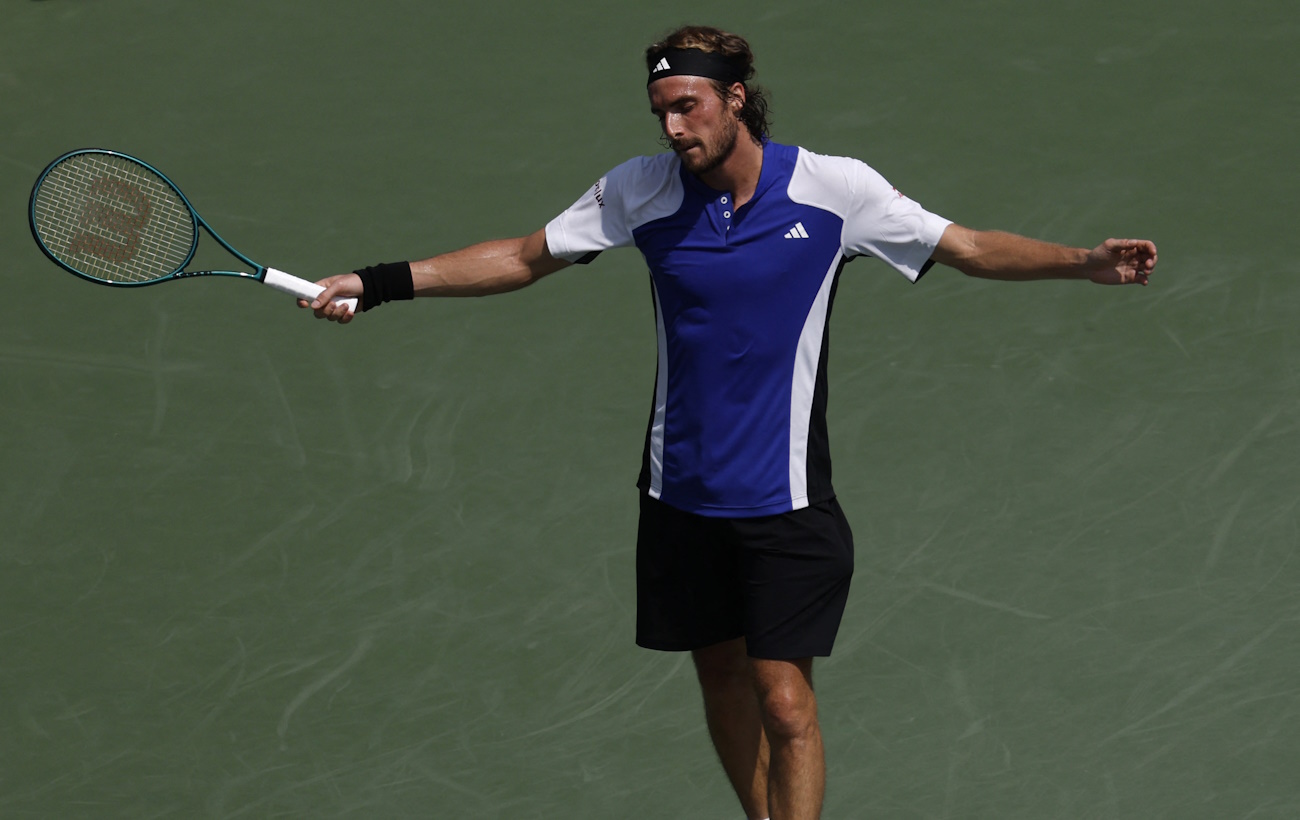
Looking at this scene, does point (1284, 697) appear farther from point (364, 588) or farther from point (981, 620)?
point (364, 588)

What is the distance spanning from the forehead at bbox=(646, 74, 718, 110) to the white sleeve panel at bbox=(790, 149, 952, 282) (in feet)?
1.11

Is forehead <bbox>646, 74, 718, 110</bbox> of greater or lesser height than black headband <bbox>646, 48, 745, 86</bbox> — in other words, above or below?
below

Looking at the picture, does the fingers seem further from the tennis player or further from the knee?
the knee

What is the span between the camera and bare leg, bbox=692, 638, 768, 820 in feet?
18.5

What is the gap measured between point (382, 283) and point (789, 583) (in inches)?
56.5

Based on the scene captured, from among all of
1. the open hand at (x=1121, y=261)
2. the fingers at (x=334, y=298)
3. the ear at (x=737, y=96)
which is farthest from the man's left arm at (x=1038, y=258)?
the fingers at (x=334, y=298)

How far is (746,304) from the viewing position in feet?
16.7

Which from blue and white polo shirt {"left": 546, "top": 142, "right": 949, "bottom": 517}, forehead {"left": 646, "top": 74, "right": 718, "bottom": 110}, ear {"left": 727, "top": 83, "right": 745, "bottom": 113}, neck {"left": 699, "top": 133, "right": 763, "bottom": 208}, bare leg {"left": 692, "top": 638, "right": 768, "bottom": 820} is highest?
forehead {"left": 646, "top": 74, "right": 718, "bottom": 110}

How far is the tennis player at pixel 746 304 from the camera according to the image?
509cm

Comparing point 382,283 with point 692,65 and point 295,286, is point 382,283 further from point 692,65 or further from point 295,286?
point 692,65

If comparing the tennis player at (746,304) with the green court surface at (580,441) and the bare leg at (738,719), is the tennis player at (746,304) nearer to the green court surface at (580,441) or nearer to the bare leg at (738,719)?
the bare leg at (738,719)

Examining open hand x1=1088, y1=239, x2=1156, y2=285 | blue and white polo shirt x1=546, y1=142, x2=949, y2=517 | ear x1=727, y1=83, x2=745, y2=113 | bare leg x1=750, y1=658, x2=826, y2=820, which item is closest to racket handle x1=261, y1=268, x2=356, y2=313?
blue and white polo shirt x1=546, y1=142, x2=949, y2=517

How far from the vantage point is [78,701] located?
21.2 ft

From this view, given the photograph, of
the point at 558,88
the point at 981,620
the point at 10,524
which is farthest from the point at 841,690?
the point at 558,88
